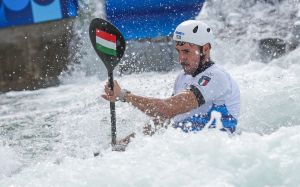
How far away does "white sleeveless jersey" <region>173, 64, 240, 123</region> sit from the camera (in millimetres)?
4180

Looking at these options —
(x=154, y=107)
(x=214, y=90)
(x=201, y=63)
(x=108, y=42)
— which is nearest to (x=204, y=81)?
(x=214, y=90)

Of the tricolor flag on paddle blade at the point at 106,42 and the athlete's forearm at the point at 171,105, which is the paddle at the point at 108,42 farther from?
the athlete's forearm at the point at 171,105

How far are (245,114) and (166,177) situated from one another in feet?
10.8

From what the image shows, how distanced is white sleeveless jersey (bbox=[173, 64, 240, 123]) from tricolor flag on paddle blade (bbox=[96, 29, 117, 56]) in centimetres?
70

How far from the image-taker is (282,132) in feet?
13.1

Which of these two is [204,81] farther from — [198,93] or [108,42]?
[108,42]

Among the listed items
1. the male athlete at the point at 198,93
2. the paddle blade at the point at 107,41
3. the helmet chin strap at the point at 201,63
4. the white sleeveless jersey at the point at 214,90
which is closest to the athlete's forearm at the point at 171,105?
the male athlete at the point at 198,93

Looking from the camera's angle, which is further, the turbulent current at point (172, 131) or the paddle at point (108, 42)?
the paddle at point (108, 42)

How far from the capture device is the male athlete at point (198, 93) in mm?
4117

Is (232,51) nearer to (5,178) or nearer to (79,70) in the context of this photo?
(79,70)

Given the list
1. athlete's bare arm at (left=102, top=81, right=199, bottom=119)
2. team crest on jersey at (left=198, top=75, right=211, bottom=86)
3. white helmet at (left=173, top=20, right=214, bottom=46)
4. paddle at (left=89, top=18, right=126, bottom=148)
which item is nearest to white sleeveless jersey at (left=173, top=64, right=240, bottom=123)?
team crest on jersey at (left=198, top=75, right=211, bottom=86)

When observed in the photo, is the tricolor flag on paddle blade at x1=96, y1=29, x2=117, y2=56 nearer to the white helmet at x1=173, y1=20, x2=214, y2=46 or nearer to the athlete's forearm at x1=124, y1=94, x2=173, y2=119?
the athlete's forearm at x1=124, y1=94, x2=173, y2=119

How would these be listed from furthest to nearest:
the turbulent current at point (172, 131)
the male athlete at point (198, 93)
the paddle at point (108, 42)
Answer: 1. the male athlete at point (198, 93)
2. the paddle at point (108, 42)
3. the turbulent current at point (172, 131)

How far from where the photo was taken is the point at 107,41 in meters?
4.05
